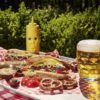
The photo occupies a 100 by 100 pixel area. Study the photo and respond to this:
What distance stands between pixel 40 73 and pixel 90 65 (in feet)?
1.79

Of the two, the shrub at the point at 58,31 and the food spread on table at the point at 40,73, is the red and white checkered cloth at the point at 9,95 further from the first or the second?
the shrub at the point at 58,31

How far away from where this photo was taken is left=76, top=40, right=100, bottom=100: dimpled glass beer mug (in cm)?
221

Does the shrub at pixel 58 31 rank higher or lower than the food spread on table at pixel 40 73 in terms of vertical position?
lower

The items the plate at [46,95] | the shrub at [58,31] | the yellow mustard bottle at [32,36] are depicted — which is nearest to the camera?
the plate at [46,95]

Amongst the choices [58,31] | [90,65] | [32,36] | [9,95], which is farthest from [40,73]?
[58,31]

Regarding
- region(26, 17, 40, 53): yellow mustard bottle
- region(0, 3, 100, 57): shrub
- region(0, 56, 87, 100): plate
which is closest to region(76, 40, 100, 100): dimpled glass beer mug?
region(0, 56, 87, 100): plate

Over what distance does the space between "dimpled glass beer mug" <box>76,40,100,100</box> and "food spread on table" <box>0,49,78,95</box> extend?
A: 0.82 feet

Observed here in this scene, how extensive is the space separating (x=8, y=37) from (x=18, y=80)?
12.1 ft

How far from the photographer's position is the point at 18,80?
2.65 m

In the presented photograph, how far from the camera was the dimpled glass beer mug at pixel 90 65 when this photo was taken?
221 cm

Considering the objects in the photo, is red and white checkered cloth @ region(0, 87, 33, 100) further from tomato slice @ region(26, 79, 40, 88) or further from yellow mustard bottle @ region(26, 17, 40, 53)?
yellow mustard bottle @ region(26, 17, 40, 53)

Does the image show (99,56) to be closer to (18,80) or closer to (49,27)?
(18,80)

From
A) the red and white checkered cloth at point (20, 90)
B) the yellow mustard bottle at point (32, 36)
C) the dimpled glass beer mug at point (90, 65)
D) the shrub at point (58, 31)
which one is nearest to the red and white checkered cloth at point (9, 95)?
the red and white checkered cloth at point (20, 90)

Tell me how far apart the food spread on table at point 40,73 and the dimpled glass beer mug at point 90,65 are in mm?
250
